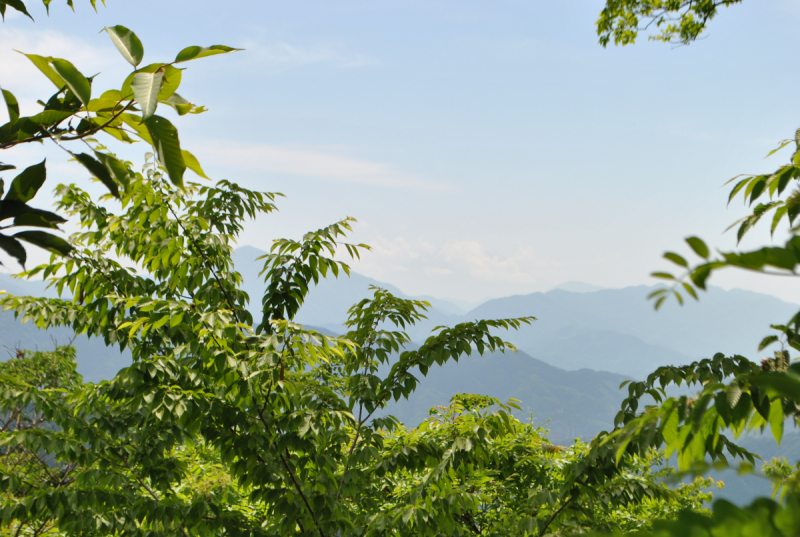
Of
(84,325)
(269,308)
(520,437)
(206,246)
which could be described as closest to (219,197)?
(206,246)

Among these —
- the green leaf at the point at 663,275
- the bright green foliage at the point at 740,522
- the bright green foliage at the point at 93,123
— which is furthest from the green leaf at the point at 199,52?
the bright green foliage at the point at 740,522

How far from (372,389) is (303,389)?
0.54 metres

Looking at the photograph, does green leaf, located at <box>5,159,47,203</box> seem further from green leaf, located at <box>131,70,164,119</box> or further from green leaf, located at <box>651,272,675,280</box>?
green leaf, located at <box>651,272,675,280</box>

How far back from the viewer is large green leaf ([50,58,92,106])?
83 cm

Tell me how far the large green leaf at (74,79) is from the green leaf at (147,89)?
10 centimetres

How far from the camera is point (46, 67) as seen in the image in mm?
890

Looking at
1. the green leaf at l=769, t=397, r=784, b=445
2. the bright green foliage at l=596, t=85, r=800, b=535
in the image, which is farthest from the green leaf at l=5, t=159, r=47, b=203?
the green leaf at l=769, t=397, r=784, b=445

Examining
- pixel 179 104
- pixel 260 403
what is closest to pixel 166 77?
pixel 179 104

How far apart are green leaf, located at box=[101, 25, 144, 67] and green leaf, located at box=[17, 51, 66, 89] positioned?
0.12 metres

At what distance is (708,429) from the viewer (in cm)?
122

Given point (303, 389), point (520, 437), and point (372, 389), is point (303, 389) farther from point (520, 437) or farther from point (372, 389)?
point (520, 437)

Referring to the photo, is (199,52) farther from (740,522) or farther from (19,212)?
(740,522)

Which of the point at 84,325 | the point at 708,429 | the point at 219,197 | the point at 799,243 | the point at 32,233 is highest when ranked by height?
the point at 219,197

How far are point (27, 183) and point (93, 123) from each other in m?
0.18
